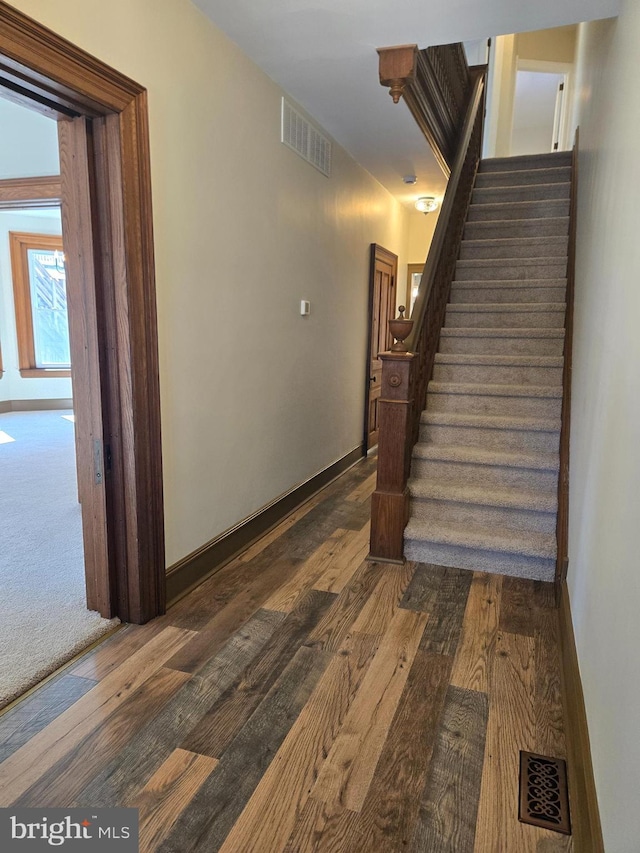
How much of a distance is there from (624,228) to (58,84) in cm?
185

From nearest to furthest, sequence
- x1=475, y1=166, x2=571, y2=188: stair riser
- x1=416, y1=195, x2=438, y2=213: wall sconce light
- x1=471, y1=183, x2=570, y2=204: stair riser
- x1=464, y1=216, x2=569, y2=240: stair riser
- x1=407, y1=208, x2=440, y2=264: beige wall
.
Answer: x1=464, y1=216, x2=569, y2=240: stair riser → x1=471, y1=183, x2=570, y2=204: stair riser → x1=475, y1=166, x2=571, y2=188: stair riser → x1=416, y1=195, x2=438, y2=213: wall sconce light → x1=407, y1=208, x2=440, y2=264: beige wall

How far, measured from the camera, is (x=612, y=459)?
61.0 inches

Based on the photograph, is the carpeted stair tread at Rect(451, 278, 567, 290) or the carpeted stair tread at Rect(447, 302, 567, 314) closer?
the carpeted stair tread at Rect(447, 302, 567, 314)

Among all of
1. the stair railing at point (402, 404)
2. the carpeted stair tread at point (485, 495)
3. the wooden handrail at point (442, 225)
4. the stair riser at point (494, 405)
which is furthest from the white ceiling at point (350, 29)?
the carpeted stair tread at point (485, 495)

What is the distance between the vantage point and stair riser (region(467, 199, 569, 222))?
4809 mm

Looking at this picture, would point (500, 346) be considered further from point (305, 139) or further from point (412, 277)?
point (412, 277)

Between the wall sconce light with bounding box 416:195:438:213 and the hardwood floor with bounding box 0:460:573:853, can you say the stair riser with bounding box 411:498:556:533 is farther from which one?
the wall sconce light with bounding box 416:195:438:213

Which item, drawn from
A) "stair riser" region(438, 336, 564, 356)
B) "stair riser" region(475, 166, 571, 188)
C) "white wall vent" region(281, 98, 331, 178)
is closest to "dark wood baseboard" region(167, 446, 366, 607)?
"stair riser" region(438, 336, 564, 356)

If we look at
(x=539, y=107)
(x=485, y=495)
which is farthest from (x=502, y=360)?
(x=539, y=107)

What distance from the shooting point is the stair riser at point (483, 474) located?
3.19 metres

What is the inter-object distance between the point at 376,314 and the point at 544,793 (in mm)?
4766

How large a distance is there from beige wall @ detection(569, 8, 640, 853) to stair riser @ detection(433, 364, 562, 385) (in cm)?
88

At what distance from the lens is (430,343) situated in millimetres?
3727

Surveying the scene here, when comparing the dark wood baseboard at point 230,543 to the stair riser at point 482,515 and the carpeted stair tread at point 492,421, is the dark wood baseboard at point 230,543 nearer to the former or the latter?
the stair riser at point 482,515
